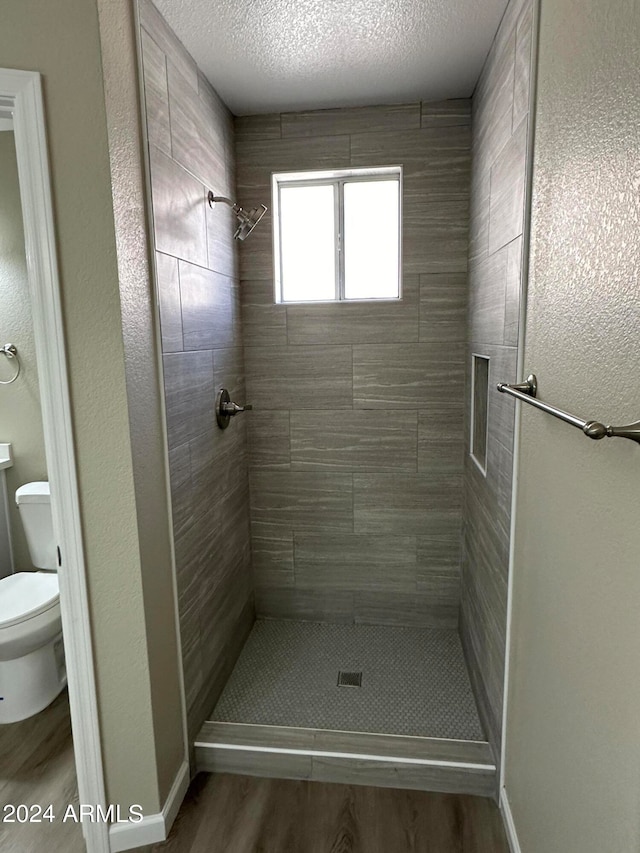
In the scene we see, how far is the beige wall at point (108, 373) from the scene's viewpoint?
4.45 ft

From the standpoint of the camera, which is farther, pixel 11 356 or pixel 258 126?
pixel 11 356

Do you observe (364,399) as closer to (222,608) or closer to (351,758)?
(222,608)

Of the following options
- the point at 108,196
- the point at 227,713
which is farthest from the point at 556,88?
the point at 227,713

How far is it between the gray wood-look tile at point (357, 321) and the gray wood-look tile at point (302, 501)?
675 mm

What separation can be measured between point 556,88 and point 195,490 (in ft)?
5.26

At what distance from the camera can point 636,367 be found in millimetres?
832

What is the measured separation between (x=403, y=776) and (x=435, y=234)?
85.2 inches

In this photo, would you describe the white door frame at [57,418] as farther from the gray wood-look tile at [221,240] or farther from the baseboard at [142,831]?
the gray wood-look tile at [221,240]

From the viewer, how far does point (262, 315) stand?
2.66 metres

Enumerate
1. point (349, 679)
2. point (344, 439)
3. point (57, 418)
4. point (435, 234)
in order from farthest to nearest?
point (344, 439), point (435, 234), point (349, 679), point (57, 418)

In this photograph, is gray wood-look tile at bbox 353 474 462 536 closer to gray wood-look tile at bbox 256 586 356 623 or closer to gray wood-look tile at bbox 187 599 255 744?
gray wood-look tile at bbox 256 586 356 623

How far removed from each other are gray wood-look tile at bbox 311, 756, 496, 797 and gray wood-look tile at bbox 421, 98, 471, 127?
2.54 m

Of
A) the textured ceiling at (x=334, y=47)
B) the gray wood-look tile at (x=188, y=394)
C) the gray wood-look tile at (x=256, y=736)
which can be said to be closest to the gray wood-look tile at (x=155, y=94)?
the textured ceiling at (x=334, y=47)

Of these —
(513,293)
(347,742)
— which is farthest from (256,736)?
(513,293)
